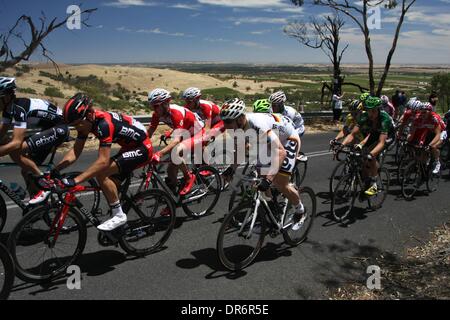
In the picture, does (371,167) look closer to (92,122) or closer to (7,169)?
(92,122)

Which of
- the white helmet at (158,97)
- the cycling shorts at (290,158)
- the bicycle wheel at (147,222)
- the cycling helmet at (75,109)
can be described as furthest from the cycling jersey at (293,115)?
the cycling helmet at (75,109)

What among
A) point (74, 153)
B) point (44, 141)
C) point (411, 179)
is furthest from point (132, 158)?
point (411, 179)

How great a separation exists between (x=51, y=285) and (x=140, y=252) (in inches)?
47.1

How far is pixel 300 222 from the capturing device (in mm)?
5891

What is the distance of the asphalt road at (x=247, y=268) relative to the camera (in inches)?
176

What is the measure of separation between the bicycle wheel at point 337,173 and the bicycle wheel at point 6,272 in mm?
5225

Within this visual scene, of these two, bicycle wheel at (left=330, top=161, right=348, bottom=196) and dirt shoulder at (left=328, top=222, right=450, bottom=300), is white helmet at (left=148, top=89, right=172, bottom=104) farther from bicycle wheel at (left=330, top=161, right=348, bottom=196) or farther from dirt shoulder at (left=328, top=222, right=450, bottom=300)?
dirt shoulder at (left=328, top=222, right=450, bottom=300)

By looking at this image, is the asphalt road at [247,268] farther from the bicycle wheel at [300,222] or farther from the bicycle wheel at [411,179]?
the bicycle wheel at [411,179]

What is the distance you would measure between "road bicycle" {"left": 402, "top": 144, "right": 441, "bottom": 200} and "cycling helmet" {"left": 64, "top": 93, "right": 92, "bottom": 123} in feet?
22.7

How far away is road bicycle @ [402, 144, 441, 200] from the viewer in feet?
28.6

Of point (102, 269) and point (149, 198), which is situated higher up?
point (149, 198)

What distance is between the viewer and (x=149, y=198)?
17.9 feet

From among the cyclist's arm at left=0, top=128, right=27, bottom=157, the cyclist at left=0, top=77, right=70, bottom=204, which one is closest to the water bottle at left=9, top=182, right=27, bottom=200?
the cyclist at left=0, top=77, right=70, bottom=204
